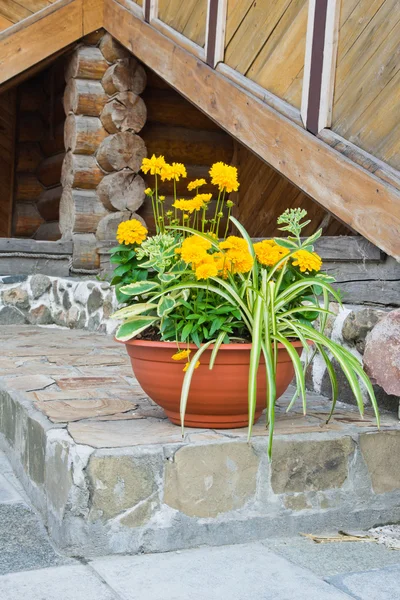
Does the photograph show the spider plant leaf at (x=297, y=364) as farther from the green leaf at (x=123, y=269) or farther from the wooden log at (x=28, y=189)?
the wooden log at (x=28, y=189)

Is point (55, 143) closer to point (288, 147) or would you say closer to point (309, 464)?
point (288, 147)

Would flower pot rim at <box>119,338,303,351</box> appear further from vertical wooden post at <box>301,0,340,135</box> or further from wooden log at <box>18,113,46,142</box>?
wooden log at <box>18,113,46,142</box>

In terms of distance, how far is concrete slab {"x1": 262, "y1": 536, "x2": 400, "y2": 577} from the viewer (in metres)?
2.01

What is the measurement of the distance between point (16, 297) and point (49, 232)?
1.39 metres

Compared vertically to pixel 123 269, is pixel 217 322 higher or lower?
lower

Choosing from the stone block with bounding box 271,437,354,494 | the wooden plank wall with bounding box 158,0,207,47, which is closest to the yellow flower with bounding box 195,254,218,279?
the stone block with bounding box 271,437,354,494

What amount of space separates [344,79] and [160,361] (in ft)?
5.58

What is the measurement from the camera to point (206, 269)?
7.11 feet

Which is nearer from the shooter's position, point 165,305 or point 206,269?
point 206,269

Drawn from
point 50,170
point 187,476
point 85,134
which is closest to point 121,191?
point 85,134

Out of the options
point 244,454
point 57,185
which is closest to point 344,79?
point 244,454

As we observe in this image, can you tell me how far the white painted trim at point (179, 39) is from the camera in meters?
4.45

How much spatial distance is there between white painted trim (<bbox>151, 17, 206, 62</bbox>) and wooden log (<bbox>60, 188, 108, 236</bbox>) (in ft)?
4.78

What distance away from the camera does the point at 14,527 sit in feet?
7.25
